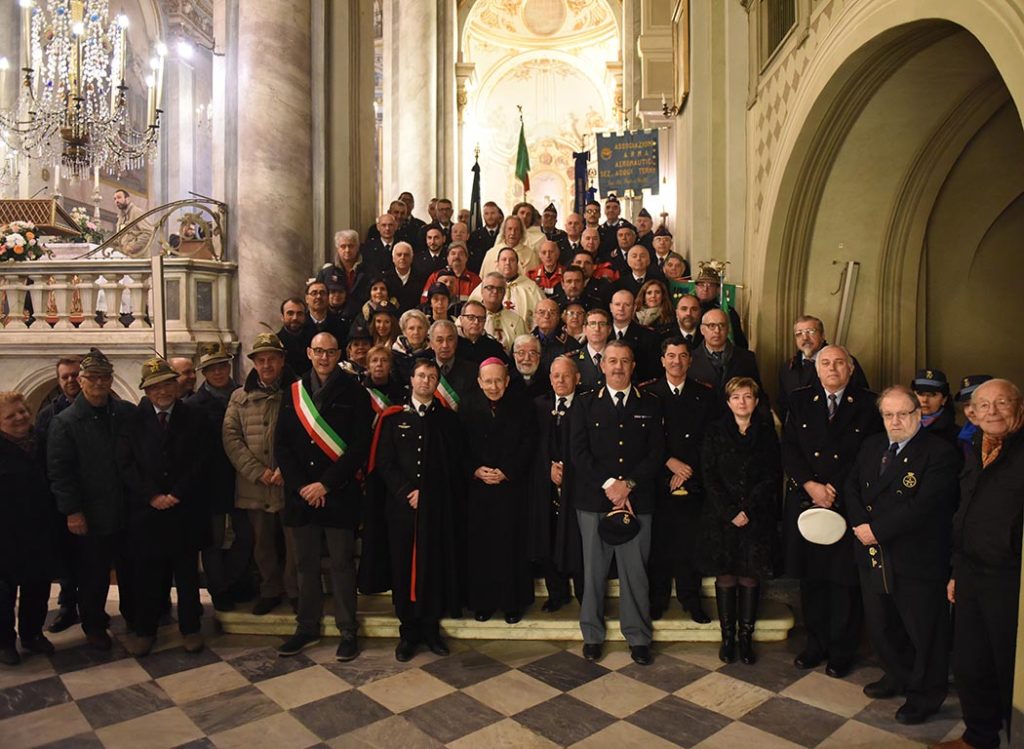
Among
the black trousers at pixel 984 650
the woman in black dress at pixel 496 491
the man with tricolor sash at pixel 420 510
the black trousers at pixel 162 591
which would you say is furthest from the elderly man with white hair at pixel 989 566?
the black trousers at pixel 162 591

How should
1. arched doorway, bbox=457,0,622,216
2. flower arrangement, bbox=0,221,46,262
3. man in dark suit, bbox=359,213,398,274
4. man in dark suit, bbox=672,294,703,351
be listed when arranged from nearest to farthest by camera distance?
man in dark suit, bbox=672,294,703,351 → flower arrangement, bbox=0,221,46,262 → man in dark suit, bbox=359,213,398,274 → arched doorway, bbox=457,0,622,216

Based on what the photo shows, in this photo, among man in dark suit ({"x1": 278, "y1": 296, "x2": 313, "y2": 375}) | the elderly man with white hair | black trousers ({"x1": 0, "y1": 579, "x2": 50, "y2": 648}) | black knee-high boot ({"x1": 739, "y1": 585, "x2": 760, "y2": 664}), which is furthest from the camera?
man in dark suit ({"x1": 278, "y1": 296, "x2": 313, "y2": 375})

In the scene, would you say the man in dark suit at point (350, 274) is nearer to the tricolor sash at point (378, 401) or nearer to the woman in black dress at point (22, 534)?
the tricolor sash at point (378, 401)

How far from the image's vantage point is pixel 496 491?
179 inches

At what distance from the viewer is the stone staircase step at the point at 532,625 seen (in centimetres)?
454

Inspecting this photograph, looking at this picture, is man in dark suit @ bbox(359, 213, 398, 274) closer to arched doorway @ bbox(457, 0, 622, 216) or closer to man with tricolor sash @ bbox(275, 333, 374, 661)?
man with tricolor sash @ bbox(275, 333, 374, 661)

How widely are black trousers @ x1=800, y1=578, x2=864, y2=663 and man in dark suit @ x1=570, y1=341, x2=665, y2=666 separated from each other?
86 centimetres

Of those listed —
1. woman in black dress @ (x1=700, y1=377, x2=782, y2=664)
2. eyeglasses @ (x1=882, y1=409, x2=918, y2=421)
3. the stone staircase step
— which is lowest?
the stone staircase step

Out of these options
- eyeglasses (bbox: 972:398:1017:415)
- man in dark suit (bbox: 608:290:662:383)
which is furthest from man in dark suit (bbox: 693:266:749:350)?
eyeglasses (bbox: 972:398:1017:415)

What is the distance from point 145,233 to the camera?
955cm

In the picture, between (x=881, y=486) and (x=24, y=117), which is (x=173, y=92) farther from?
(x=881, y=486)

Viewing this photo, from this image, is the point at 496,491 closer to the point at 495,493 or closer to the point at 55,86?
the point at 495,493

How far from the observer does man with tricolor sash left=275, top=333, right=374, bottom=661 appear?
4.38 m

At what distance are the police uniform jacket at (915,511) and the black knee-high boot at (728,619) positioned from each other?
2.76 feet
